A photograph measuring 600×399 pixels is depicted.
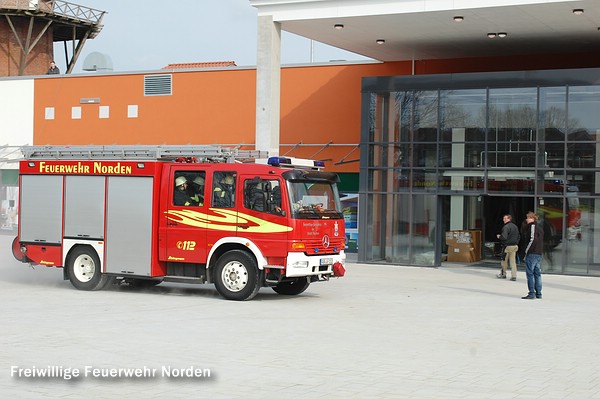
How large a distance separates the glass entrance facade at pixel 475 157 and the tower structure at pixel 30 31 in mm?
24484

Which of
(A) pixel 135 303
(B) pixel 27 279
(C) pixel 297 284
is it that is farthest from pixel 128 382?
(B) pixel 27 279

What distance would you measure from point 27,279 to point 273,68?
963cm

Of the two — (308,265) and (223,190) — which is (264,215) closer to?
(223,190)

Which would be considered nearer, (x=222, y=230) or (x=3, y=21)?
(x=222, y=230)

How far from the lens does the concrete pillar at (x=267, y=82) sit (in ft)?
87.9

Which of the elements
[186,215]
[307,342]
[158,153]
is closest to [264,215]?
[186,215]

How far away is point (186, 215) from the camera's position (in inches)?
701

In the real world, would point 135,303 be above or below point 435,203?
below

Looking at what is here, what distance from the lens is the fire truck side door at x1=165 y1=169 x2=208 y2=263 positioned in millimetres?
17688

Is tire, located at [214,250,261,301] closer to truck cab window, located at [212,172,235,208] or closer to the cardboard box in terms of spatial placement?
truck cab window, located at [212,172,235,208]

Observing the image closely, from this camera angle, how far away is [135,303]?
16812 millimetres

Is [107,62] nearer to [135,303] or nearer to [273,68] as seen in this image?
[273,68]

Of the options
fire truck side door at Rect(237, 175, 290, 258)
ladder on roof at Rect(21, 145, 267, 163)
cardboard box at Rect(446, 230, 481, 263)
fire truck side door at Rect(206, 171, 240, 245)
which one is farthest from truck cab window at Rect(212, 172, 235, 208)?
cardboard box at Rect(446, 230, 481, 263)

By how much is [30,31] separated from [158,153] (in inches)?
1255
